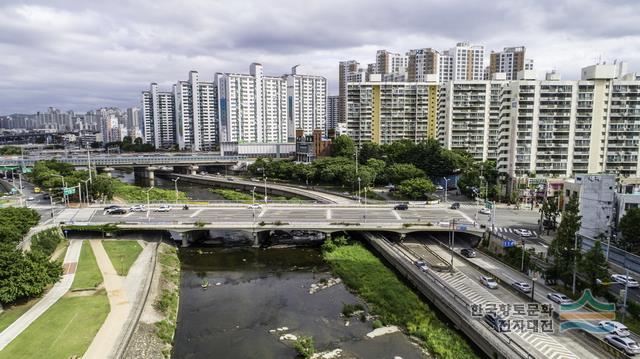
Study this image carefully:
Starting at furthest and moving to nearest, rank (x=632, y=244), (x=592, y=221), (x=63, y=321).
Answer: (x=592, y=221)
(x=632, y=244)
(x=63, y=321)

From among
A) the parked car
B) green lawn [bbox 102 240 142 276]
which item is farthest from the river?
the parked car

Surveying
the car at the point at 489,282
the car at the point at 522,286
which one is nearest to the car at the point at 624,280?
the car at the point at 522,286

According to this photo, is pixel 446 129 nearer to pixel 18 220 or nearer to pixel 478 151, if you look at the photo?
pixel 478 151

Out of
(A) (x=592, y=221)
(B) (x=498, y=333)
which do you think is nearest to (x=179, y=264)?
(B) (x=498, y=333)

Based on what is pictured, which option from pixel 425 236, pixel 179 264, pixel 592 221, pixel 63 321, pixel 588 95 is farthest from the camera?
pixel 588 95

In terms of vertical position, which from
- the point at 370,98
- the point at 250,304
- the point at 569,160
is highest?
the point at 370,98

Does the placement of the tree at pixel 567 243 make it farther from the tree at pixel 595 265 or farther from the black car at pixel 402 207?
the black car at pixel 402 207
